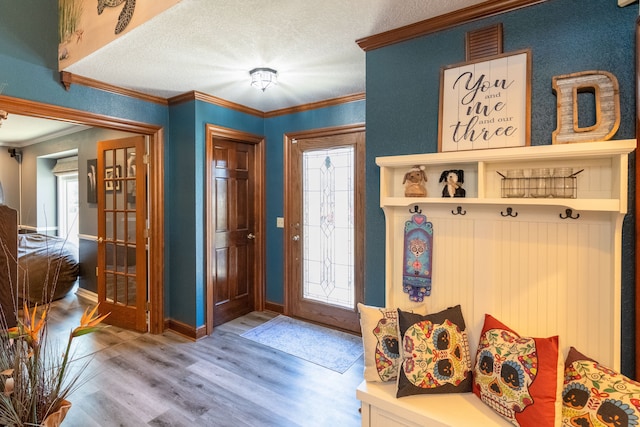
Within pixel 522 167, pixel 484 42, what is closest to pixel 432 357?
pixel 522 167

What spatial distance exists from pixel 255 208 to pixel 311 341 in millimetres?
1618

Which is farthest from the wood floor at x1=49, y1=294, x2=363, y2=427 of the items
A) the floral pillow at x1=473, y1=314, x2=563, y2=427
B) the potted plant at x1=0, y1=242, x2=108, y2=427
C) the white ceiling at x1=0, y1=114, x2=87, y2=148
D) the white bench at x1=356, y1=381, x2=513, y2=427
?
the white ceiling at x1=0, y1=114, x2=87, y2=148

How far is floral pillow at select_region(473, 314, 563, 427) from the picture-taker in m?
1.26

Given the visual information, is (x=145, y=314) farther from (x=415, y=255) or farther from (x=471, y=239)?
(x=471, y=239)

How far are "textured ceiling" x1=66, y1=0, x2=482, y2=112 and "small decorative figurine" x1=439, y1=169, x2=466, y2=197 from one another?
0.84 meters

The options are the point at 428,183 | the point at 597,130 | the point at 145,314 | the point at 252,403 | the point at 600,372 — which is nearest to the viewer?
the point at 600,372

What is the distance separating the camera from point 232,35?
2.00m

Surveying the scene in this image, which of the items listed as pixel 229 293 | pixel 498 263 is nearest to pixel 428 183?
pixel 498 263

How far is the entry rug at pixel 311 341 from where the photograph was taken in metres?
2.82

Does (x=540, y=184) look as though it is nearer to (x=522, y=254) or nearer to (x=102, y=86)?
(x=522, y=254)

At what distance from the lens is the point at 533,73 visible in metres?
1.57

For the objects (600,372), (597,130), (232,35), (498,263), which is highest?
(232,35)

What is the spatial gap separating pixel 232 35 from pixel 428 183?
1460 millimetres

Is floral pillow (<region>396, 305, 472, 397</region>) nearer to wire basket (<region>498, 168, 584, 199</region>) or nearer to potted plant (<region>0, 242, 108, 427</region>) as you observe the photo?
wire basket (<region>498, 168, 584, 199</region>)
